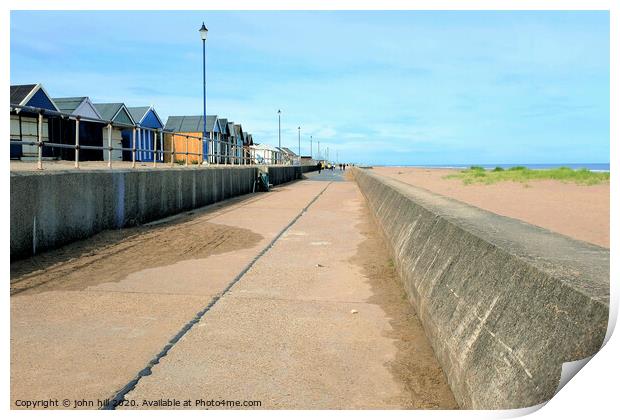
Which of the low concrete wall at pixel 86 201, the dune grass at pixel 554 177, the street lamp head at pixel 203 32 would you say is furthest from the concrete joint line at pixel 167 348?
the dune grass at pixel 554 177

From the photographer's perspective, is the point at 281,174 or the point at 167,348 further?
the point at 281,174

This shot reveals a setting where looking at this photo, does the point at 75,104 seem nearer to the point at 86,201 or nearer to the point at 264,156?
the point at 86,201

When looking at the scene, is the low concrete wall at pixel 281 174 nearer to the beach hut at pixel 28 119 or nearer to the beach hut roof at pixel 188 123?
the beach hut at pixel 28 119

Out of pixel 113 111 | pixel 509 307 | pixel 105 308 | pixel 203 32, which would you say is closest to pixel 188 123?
pixel 113 111

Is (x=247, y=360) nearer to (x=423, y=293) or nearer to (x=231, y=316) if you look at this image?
(x=231, y=316)

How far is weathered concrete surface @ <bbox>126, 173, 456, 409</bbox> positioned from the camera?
333cm

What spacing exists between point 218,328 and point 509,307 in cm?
270

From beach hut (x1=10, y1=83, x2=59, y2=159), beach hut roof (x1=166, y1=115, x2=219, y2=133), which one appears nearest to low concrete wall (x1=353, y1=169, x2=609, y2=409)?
beach hut (x1=10, y1=83, x2=59, y2=159)

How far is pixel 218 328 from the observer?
459 cm

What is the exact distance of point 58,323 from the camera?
4.68m

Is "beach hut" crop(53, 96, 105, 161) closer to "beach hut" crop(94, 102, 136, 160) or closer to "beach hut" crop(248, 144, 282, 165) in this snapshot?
"beach hut" crop(94, 102, 136, 160)

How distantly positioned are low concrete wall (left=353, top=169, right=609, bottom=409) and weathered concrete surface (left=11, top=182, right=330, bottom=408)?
7.36 feet
